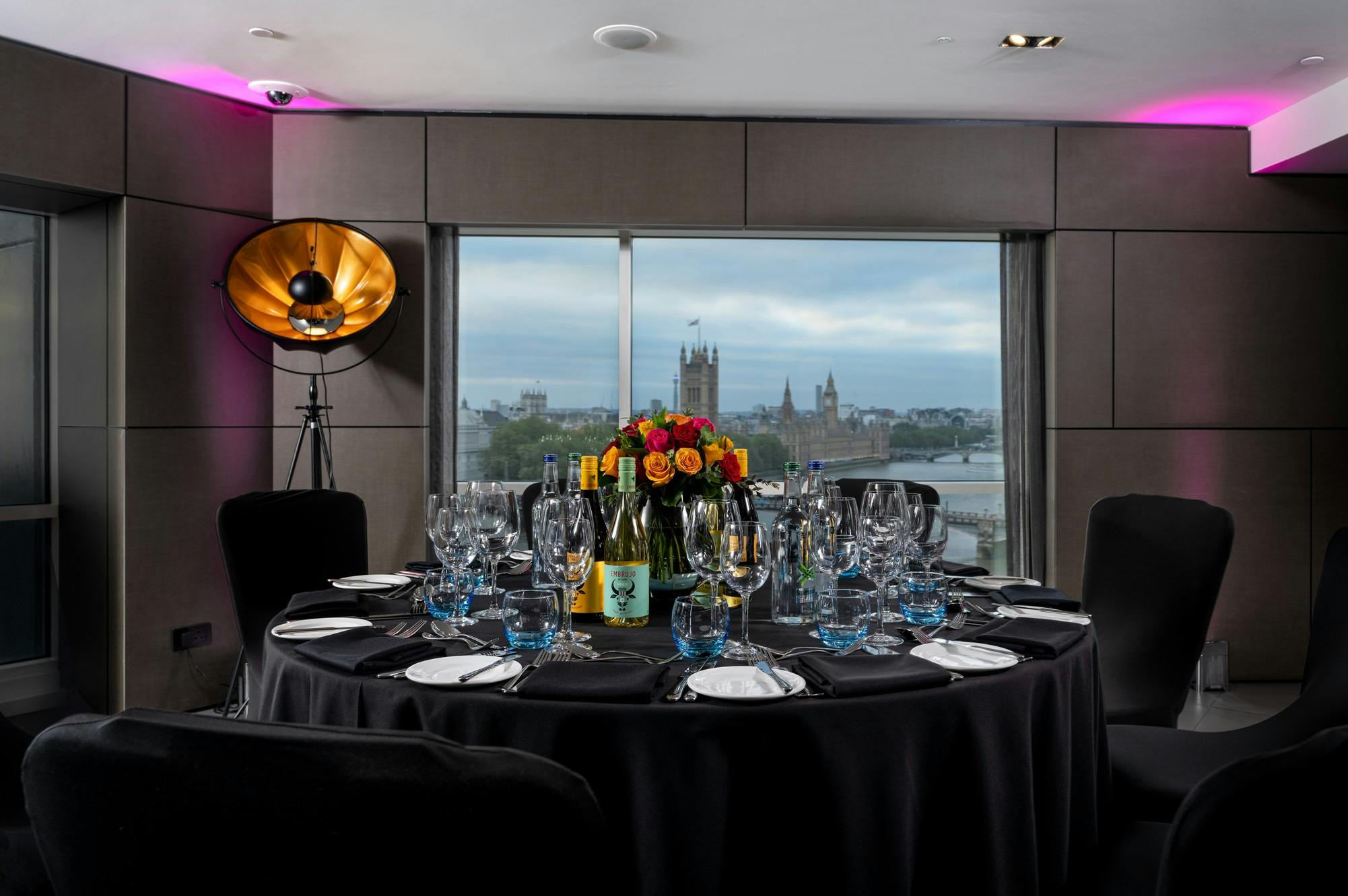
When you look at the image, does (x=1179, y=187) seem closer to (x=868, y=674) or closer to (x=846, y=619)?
(x=846, y=619)

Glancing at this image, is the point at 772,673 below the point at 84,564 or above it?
above

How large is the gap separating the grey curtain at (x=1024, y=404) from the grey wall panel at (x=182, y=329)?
3.84m

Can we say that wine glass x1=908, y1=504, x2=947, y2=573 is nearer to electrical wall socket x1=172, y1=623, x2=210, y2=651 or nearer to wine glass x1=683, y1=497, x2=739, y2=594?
wine glass x1=683, y1=497, x2=739, y2=594

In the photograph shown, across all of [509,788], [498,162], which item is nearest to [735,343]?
[498,162]

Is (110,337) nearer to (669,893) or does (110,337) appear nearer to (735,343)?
(735,343)

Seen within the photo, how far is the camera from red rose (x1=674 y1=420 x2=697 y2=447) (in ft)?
6.73

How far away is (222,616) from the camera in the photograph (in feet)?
Answer: 13.4

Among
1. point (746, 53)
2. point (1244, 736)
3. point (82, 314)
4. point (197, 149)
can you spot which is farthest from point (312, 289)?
point (1244, 736)

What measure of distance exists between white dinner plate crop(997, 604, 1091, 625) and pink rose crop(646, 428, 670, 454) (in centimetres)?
91

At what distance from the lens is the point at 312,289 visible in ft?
12.4

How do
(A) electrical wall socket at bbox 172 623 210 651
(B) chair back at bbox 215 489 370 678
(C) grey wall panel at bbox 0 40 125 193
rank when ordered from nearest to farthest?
1. (B) chair back at bbox 215 489 370 678
2. (C) grey wall panel at bbox 0 40 125 193
3. (A) electrical wall socket at bbox 172 623 210 651

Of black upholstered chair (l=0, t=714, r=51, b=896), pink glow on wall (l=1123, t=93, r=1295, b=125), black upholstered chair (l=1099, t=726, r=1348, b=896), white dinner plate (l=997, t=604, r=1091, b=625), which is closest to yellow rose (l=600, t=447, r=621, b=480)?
white dinner plate (l=997, t=604, r=1091, b=625)

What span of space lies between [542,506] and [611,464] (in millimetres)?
243

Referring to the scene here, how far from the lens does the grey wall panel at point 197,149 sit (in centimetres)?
380
